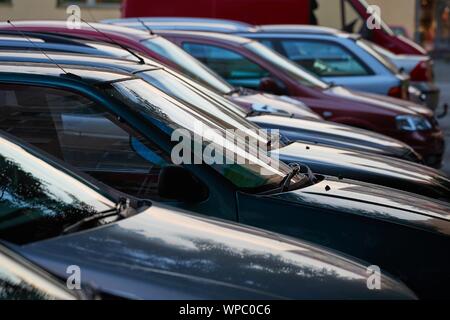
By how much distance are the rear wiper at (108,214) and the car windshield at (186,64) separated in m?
4.65

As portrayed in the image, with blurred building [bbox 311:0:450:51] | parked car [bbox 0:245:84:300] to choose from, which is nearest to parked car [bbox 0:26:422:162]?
parked car [bbox 0:245:84:300]

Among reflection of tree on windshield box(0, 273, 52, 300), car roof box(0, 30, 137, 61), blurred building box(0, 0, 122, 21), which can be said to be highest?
blurred building box(0, 0, 122, 21)

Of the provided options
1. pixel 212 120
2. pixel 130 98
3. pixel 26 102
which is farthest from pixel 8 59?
pixel 212 120

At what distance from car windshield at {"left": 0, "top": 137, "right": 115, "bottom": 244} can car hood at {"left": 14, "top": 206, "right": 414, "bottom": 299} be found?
0.60 feet

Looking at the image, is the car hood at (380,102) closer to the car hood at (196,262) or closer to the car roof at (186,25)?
the car roof at (186,25)

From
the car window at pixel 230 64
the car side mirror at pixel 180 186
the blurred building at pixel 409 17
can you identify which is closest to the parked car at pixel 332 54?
the car window at pixel 230 64

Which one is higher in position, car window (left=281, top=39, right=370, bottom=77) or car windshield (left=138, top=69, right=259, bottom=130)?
car window (left=281, top=39, right=370, bottom=77)

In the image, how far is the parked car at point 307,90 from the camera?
34.8 feet

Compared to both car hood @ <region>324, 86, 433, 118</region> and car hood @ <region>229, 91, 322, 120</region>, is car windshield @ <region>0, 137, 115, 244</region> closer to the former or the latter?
car hood @ <region>229, 91, 322, 120</region>

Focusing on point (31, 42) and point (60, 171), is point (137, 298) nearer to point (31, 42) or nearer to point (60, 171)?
point (60, 171)

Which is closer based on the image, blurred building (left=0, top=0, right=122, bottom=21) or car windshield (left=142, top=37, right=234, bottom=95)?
car windshield (left=142, top=37, right=234, bottom=95)

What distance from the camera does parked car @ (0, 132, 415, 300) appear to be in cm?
342
